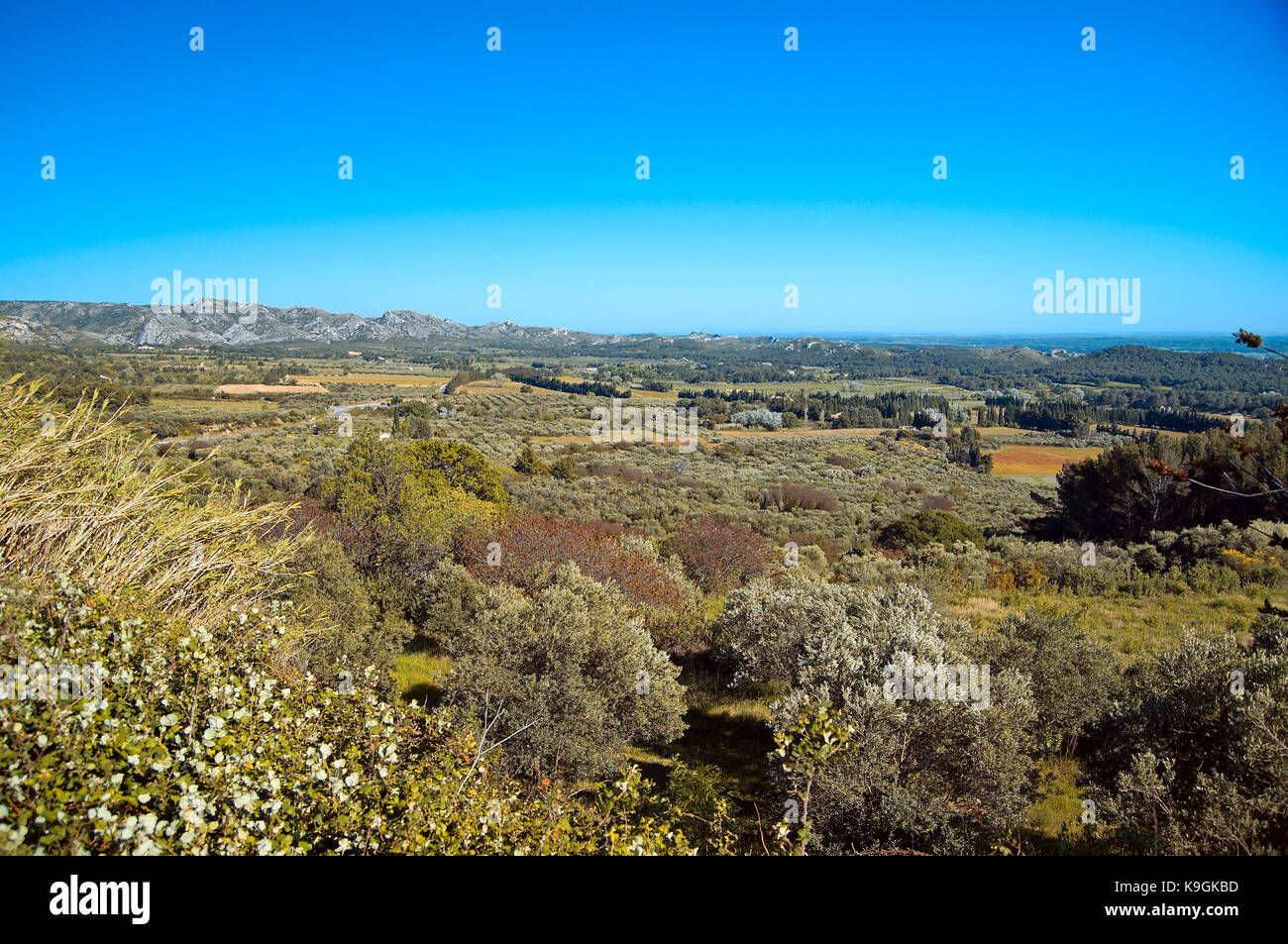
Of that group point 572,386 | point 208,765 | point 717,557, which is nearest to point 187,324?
point 572,386

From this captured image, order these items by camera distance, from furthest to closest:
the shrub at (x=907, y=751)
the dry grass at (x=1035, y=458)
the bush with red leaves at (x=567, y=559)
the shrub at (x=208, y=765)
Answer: the dry grass at (x=1035, y=458), the bush with red leaves at (x=567, y=559), the shrub at (x=907, y=751), the shrub at (x=208, y=765)

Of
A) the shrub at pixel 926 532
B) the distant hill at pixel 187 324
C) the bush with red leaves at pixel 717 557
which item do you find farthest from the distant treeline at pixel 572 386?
the bush with red leaves at pixel 717 557

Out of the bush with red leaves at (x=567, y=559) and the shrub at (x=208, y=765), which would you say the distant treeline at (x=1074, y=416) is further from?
the shrub at (x=208, y=765)

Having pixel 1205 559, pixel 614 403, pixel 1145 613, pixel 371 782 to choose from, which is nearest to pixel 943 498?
pixel 1205 559

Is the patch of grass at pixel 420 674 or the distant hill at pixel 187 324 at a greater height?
the distant hill at pixel 187 324

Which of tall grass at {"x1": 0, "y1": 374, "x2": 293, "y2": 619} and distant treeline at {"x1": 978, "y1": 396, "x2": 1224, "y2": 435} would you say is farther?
distant treeline at {"x1": 978, "y1": 396, "x2": 1224, "y2": 435}

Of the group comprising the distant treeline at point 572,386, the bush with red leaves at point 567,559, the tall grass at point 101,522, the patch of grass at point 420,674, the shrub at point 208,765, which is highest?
the distant treeline at point 572,386

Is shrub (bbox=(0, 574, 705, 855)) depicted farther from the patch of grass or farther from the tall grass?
the patch of grass

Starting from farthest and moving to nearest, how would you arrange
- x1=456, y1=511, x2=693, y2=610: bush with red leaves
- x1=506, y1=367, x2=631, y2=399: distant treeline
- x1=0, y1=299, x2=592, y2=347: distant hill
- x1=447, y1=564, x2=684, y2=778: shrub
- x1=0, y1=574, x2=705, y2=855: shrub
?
x1=0, y1=299, x2=592, y2=347: distant hill < x1=506, y1=367, x2=631, y2=399: distant treeline < x1=456, y1=511, x2=693, y2=610: bush with red leaves < x1=447, y1=564, x2=684, y2=778: shrub < x1=0, y1=574, x2=705, y2=855: shrub

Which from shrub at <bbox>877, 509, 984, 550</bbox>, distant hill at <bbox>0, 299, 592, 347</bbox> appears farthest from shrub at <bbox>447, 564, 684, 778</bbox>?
distant hill at <bbox>0, 299, 592, 347</bbox>
